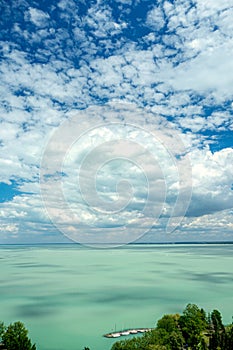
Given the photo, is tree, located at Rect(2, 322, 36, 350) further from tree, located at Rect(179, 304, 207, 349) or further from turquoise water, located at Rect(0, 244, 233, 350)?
tree, located at Rect(179, 304, 207, 349)

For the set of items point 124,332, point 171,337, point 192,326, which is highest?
point 124,332

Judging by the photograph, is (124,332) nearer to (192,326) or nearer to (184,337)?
(184,337)

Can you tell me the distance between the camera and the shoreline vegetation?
116 feet

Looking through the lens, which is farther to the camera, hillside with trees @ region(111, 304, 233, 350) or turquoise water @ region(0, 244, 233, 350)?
turquoise water @ region(0, 244, 233, 350)

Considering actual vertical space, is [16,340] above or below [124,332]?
below

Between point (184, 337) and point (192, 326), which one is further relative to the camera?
point (192, 326)

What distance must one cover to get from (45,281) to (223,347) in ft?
247

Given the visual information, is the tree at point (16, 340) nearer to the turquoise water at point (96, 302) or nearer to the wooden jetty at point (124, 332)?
the turquoise water at point (96, 302)

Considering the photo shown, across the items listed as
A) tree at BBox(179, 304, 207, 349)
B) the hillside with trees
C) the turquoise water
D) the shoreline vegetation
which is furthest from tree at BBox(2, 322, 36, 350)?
tree at BBox(179, 304, 207, 349)

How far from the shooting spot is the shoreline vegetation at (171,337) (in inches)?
1389

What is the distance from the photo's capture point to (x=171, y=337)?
38.1 metres

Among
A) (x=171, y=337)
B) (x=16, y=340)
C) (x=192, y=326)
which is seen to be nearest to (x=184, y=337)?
(x=192, y=326)

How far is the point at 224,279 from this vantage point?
105938 mm

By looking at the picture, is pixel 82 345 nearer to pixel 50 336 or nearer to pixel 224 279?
pixel 50 336
